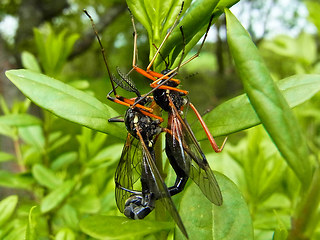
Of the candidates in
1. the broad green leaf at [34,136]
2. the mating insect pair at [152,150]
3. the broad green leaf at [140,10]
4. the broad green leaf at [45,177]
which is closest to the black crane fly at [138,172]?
the mating insect pair at [152,150]

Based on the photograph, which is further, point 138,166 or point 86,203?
point 86,203

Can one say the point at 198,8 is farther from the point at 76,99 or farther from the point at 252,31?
the point at 252,31

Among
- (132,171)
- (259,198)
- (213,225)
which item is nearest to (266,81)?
(213,225)

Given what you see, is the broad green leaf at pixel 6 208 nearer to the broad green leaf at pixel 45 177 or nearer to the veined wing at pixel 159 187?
the broad green leaf at pixel 45 177

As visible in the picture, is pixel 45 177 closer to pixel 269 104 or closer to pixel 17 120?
pixel 17 120

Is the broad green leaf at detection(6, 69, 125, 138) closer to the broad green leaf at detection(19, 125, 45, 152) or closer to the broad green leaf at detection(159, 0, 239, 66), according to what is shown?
the broad green leaf at detection(159, 0, 239, 66)

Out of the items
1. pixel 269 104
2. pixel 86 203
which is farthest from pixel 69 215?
pixel 269 104
